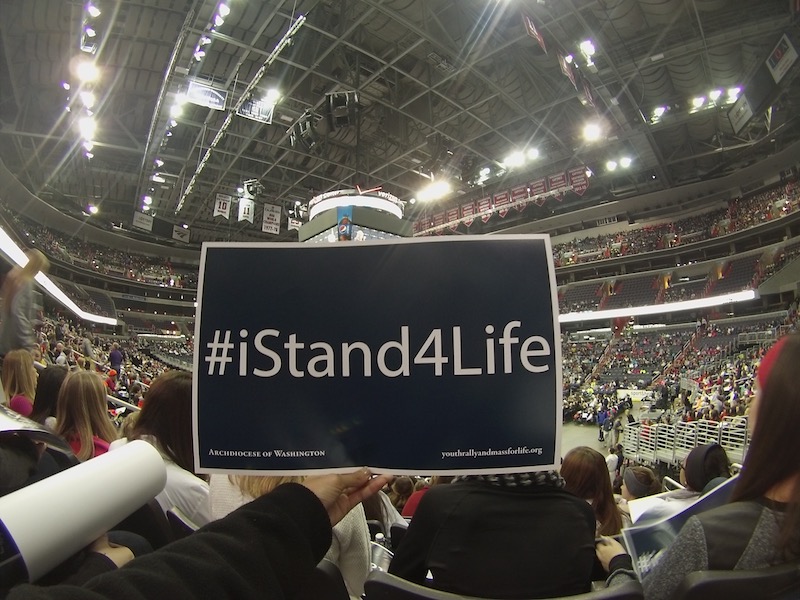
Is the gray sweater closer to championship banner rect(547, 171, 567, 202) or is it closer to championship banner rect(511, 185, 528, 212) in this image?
championship banner rect(547, 171, 567, 202)

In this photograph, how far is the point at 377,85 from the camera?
13.7 m

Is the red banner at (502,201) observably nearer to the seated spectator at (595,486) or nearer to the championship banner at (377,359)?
the seated spectator at (595,486)

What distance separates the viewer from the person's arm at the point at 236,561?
0.49 metres

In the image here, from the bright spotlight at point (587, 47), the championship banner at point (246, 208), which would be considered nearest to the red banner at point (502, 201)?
the bright spotlight at point (587, 47)

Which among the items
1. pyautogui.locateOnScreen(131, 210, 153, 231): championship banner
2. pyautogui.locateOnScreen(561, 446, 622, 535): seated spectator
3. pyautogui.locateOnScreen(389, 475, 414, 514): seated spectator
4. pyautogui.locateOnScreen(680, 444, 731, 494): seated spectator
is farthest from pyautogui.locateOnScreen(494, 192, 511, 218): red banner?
pyautogui.locateOnScreen(561, 446, 622, 535): seated spectator

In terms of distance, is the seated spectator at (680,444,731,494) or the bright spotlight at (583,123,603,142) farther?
the bright spotlight at (583,123,603,142)

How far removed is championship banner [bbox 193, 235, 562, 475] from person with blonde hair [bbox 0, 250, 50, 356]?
154 centimetres

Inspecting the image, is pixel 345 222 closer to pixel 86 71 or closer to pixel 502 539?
pixel 86 71

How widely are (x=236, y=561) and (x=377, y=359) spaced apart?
521 mm

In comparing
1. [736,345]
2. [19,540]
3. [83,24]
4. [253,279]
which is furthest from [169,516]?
[736,345]

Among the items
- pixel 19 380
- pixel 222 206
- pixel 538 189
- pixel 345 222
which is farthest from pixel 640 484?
pixel 538 189

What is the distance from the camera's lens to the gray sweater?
939 mm

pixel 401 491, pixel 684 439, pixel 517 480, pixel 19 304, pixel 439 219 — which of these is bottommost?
pixel 684 439

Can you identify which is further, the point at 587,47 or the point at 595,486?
the point at 587,47
